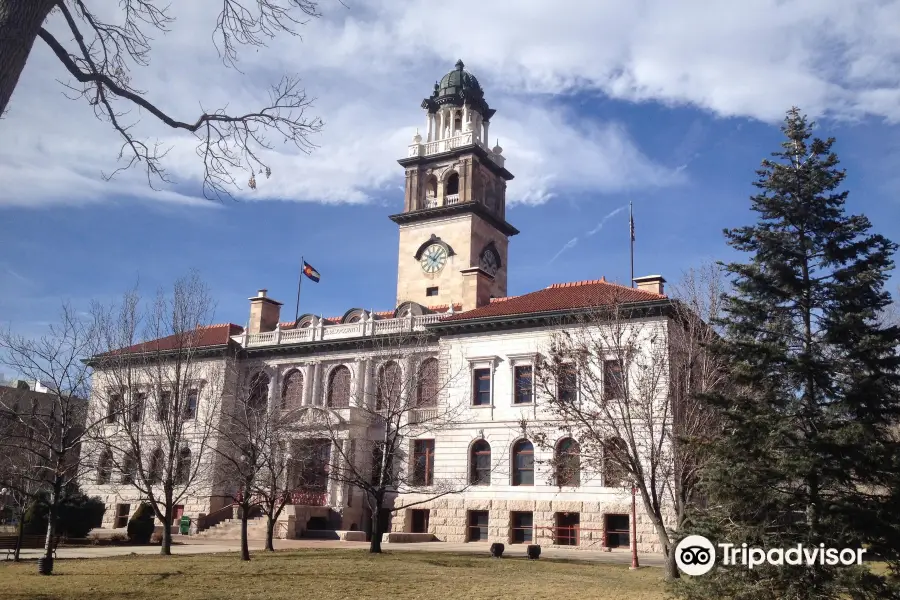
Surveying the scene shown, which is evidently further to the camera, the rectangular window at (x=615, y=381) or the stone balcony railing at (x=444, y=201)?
the stone balcony railing at (x=444, y=201)

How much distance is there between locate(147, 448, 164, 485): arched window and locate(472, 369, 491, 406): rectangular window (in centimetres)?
1492

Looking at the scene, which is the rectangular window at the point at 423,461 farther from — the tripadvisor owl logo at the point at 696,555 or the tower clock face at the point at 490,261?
the tripadvisor owl logo at the point at 696,555

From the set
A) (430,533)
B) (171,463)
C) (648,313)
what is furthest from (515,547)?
(171,463)

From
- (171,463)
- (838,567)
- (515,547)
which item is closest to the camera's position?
(838,567)

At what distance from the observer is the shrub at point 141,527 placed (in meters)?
36.3

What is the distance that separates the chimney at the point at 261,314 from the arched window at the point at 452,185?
13823 mm

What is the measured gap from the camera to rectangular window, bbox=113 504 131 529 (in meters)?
45.8

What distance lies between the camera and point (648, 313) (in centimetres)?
3506

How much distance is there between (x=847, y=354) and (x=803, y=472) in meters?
2.69

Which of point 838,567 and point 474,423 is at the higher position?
point 474,423

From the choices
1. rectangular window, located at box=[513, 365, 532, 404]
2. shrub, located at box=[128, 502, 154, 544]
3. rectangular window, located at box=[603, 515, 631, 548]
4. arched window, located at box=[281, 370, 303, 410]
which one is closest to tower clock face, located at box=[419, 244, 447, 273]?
arched window, located at box=[281, 370, 303, 410]

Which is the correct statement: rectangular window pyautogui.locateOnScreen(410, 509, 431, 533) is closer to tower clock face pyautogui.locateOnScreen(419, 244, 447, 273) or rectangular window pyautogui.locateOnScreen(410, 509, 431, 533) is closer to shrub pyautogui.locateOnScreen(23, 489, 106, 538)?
shrub pyautogui.locateOnScreen(23, 489, 106, 538)

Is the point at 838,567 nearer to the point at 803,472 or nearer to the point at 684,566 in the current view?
the point at 803,472

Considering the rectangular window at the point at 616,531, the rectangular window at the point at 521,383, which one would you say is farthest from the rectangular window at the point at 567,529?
the rectangular window at the point at 521,383
